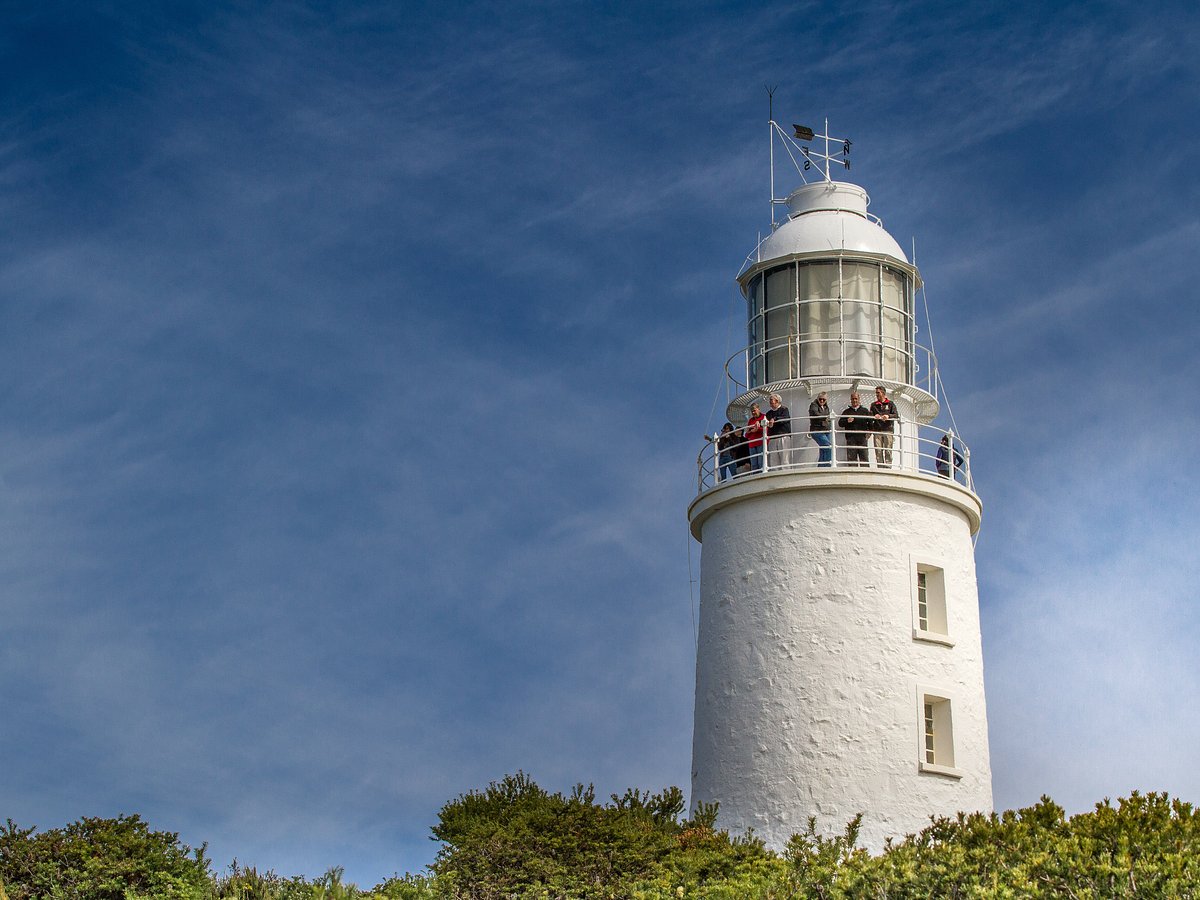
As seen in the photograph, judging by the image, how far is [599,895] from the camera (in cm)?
2022

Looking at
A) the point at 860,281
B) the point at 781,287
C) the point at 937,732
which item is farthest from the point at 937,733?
the point at 781,287

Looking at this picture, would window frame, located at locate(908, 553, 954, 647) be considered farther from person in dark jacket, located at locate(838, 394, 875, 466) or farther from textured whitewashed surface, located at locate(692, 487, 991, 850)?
person in dark jacket, located at locate(838, 394, 875, 466)

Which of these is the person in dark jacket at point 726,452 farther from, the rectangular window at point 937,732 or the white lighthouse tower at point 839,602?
the rectangular window at point 937,732

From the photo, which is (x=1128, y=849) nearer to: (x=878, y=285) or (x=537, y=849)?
(x=537, y=849)

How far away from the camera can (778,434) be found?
26.7 m

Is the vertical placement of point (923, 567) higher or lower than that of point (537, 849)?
higher

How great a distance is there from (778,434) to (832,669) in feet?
13.6

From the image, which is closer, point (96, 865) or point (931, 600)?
point (96, 865)

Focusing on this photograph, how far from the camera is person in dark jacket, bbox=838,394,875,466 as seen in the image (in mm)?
25797

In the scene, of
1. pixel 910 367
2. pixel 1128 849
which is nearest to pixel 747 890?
pixel 1128 849

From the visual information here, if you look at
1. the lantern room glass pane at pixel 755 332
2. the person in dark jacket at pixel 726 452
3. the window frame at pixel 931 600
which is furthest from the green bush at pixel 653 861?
the lantern room glass pane at pixel 755 332

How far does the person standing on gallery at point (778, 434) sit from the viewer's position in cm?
2638

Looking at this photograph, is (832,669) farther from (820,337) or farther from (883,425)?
(820,337)

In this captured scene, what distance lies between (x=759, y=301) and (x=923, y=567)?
5668 millimetres
